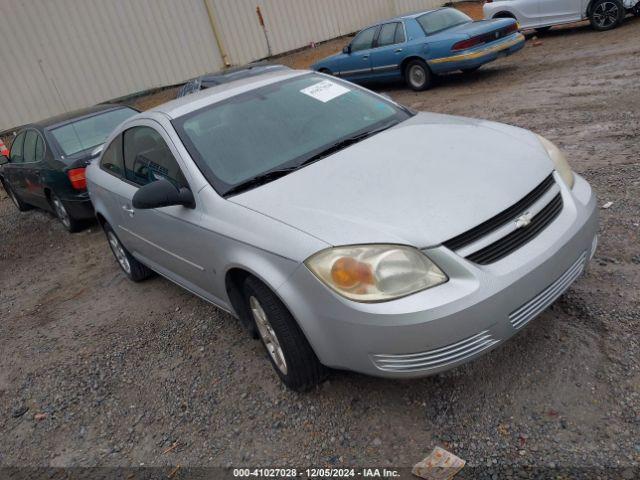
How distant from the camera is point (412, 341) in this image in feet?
7.12

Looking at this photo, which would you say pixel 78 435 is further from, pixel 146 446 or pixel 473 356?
pixel 473 356

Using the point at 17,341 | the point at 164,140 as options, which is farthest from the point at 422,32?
the point at 17,341

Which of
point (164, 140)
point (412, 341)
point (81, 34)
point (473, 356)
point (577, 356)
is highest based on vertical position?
point (81, 34)

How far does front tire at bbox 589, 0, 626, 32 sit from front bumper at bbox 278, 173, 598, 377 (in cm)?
1103

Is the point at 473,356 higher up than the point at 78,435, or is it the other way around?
the point at 473,356

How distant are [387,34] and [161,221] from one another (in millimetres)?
8492

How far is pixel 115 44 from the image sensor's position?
1512 cm

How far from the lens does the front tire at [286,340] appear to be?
2537 millimetres

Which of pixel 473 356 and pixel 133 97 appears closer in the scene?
pixel 473 356

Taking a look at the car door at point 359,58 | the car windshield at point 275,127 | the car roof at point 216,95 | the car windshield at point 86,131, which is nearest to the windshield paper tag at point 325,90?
the car windshield at point 275,127

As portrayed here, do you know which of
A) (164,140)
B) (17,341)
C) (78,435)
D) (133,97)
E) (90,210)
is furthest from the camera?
(133,97)

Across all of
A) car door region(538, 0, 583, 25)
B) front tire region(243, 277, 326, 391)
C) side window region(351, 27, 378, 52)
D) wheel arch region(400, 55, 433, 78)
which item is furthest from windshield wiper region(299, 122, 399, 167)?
car door region(538, 0, 583, 25)

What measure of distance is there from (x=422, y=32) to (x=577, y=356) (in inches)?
339

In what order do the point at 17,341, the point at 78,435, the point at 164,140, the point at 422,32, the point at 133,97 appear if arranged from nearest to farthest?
1. the point at 78,435
2. the point at 164,140
3. the point at 17,341
4. the point at 422,32
5. the point at 133,97
